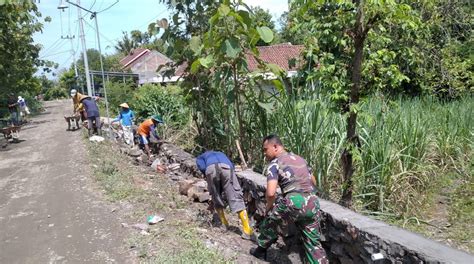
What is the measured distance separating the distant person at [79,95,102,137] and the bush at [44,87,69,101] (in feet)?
204

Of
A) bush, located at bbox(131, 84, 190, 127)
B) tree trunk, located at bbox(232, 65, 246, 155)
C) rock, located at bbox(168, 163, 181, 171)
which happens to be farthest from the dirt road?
bush, located at bbox(131, 84, 190, 127)

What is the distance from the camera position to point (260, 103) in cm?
657

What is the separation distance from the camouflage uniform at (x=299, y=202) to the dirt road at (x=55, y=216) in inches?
75.7

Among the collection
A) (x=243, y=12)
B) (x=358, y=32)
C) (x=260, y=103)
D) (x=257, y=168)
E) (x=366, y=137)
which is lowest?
(x=257, y=168)

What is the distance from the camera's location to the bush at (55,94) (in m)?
71.6

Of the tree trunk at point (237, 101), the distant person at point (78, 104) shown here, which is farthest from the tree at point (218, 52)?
the distant person at point (78, 104)

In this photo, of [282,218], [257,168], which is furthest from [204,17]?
[282,218]

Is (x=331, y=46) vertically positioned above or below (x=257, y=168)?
above

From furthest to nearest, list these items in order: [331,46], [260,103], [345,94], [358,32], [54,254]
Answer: [331,46], [260,103], [54,254], [345,94], [358,32]

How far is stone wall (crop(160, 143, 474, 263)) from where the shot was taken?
299 cm

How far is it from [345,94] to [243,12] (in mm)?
2183

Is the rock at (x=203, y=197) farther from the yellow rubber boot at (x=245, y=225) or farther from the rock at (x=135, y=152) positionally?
the rock at (x=135, y=152)

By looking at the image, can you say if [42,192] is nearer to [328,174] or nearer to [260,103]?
[260,103]

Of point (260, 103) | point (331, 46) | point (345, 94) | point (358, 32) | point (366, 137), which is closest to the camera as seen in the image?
point (358, 32)
